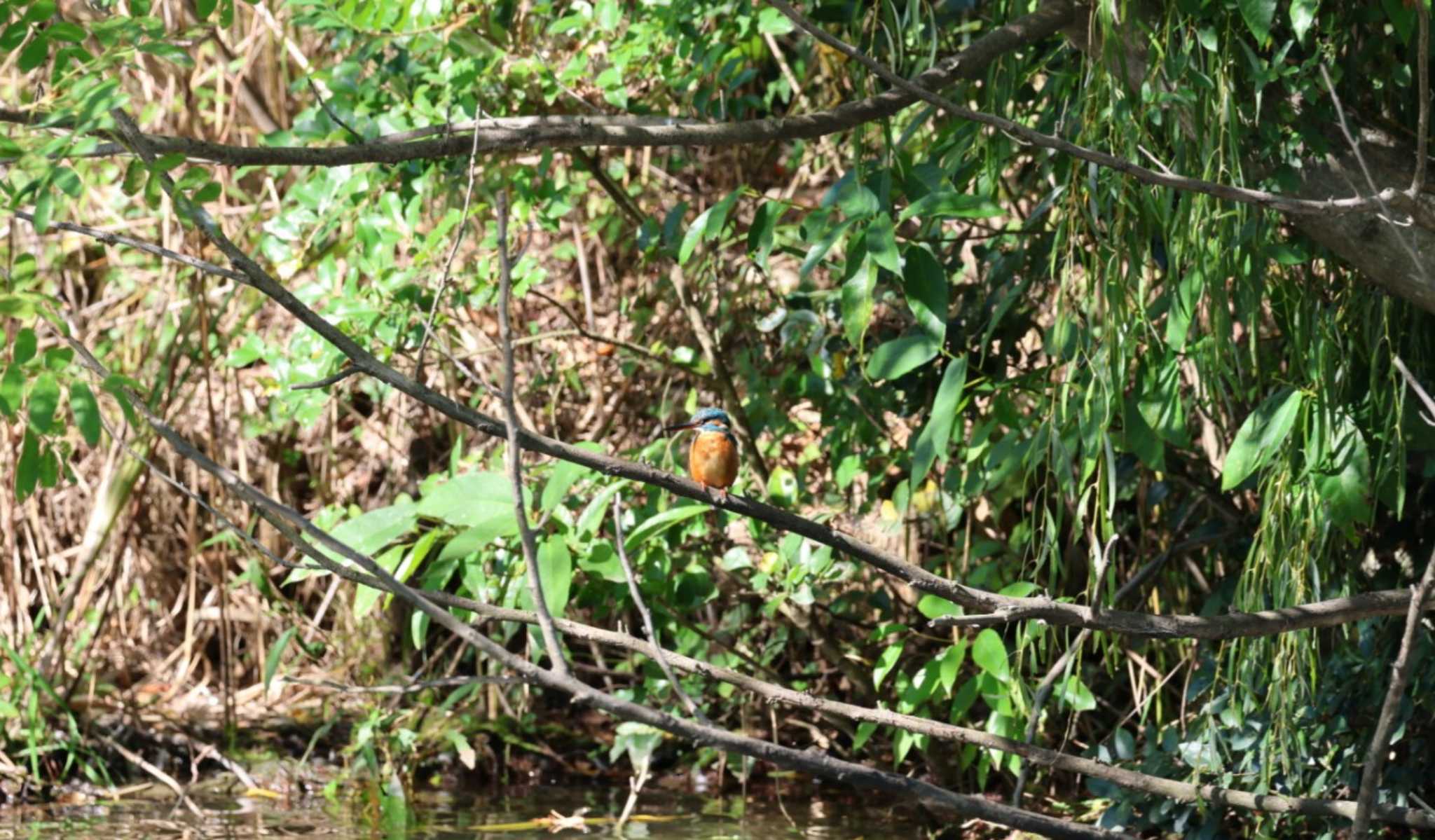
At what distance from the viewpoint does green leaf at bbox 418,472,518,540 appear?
3062 millimetres

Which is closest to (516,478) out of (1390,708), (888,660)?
(1390,708)

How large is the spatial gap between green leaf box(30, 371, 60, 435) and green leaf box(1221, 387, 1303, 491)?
191cm

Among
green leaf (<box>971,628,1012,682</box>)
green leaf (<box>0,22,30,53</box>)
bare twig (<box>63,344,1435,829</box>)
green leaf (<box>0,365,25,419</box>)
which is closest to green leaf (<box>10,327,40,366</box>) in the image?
green leaf (<box>0,365,25,419</box>)

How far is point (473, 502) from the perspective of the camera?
309cm

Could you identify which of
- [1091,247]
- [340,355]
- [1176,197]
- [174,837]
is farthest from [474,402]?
[1176,197]

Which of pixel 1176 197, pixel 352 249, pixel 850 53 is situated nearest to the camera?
pixel 850 53

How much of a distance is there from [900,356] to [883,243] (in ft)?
0.81

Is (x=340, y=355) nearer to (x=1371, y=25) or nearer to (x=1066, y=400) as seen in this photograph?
(x=1066, y=400)

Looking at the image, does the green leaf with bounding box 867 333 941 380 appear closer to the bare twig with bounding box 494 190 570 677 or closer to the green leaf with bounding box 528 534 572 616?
the green leaf with bounding box 528 534 572 616

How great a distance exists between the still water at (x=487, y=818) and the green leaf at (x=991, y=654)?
36.0 inches

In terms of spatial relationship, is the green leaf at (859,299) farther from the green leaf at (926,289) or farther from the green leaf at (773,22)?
the green leaf at (773,22)

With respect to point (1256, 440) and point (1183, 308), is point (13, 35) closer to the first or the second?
point (1183, 308)

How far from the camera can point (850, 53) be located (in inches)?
82.4

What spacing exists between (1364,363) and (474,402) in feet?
9.11
